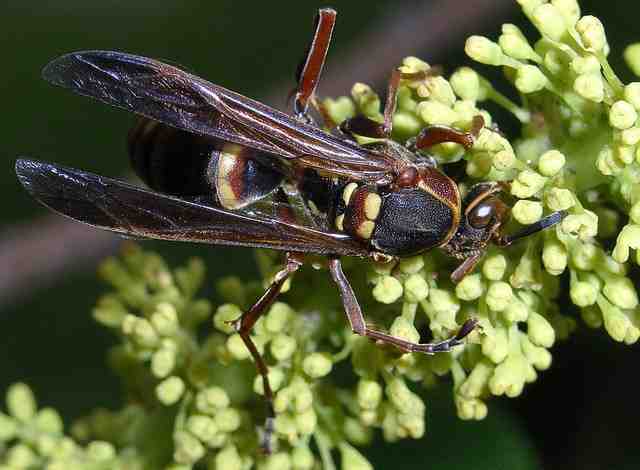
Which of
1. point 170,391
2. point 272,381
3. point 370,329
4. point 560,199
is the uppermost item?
point 560,199

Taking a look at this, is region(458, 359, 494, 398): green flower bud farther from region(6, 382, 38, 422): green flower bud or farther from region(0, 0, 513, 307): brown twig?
region(0, 0, 513, 307): brown twig

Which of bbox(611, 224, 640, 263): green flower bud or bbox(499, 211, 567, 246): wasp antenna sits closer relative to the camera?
bbox(611, 224, 640, 263): green flower bud

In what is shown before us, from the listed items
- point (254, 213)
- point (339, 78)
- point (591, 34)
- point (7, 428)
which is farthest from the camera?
point (339, 78)

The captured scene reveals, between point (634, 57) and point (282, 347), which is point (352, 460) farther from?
point (634, 57)

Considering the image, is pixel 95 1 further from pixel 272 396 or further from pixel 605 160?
pixel 605 160

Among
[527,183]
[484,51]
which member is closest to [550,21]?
[484,51]

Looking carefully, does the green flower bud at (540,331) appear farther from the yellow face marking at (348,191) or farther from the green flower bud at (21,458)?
the green flower bud at (21,458)

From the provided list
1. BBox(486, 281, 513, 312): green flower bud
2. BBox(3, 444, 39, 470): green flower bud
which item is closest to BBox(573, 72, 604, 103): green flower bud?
BBox(486, 281, 513, 312): green flower bud

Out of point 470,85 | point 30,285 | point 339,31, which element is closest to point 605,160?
point 470,85
